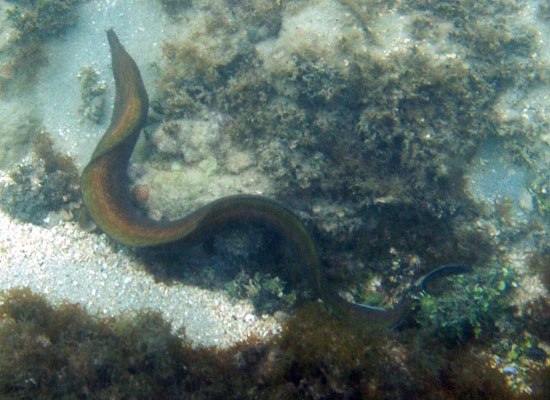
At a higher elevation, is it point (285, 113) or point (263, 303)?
point (285, 113)

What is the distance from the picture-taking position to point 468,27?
677cm

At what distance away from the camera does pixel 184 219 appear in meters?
5.08

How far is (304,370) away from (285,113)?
433cm

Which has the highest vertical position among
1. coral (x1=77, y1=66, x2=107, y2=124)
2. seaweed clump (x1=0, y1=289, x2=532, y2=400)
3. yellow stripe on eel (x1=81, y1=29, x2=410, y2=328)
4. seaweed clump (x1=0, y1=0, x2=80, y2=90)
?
seaweed clump (x1=0, y1=0, x2=80, y2=90)

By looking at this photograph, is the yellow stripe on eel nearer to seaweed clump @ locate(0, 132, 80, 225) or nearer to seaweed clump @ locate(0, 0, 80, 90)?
seaweed clump @ locate(0, 132, 80, 225)

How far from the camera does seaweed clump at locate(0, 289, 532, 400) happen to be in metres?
3.75

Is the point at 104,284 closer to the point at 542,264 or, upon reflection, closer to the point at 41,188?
the point at 41,188

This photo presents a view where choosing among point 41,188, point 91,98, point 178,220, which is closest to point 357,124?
point 178,220

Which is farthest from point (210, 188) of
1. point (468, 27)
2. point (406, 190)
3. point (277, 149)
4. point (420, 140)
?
point (468, 27)

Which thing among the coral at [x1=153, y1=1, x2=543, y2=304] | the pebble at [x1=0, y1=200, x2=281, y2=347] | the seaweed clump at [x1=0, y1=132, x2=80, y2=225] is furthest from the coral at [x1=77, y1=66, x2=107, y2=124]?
the pebble at [x1=0, y1=200, x2=281, y2=347]

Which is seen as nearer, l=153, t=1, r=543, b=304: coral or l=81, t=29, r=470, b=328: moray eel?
l=81, t=29, r=470, b=328: moray eel

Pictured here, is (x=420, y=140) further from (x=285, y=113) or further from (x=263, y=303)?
(x=263, y=303)

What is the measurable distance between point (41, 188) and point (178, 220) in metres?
3.03

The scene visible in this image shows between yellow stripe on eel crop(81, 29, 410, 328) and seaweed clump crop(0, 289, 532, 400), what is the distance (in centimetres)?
84
